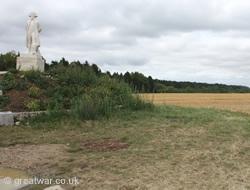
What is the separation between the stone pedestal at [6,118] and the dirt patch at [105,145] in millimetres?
3421

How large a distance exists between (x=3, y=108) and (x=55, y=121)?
6.91 feet

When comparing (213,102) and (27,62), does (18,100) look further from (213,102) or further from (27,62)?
(213,102)

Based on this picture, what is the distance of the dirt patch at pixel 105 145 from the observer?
4934 mm

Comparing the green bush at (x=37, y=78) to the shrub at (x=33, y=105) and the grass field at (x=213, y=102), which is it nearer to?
the shrub at (x=33, y=105)

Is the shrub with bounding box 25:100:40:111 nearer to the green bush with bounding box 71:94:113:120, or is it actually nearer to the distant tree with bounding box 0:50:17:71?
the green bush with bounding box 71:94:113:120

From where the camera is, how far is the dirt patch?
493cm

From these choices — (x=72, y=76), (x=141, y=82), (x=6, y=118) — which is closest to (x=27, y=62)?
(x=72, y=76)

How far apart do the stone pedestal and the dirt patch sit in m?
3.42

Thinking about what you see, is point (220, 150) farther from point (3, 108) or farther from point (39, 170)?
point (3, 108)

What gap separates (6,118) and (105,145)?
403 centimetres

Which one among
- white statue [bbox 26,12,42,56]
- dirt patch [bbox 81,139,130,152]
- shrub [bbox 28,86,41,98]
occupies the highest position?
white statue [bbox 26,12,42,56]

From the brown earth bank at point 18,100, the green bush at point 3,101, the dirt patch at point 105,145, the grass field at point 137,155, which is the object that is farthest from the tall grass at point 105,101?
the dirt patch at point 105,145

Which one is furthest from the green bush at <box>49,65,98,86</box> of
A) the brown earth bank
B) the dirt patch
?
the dirt patch

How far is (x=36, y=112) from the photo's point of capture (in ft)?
26.9
